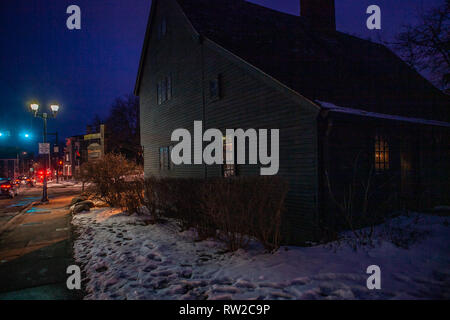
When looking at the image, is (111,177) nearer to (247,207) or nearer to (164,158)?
(164,158)

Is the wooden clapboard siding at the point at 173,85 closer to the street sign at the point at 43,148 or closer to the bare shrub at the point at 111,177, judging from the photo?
the bare shrub at the point at 111,177

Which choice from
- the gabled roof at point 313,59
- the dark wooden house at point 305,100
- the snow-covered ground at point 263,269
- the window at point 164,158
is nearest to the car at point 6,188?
the dark wooden house at point 305,100

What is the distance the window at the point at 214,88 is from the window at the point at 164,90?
405cm

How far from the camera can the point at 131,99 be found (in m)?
44.8

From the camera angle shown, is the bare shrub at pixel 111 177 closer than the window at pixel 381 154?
No

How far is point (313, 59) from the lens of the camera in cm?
948

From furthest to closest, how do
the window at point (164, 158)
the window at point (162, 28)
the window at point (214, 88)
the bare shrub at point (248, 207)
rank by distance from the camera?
the window at point (164, 158), the window at point (162, 28), the window at point (214, 88), the bare shrub at point (248, 207)

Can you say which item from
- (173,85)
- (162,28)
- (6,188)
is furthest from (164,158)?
(6,188)

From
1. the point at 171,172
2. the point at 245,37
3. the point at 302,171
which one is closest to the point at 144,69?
the point at 171,172

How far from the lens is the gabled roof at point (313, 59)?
357 inches

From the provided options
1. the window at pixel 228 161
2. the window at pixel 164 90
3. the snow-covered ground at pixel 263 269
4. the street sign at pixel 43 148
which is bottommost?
the snow-covered ground at pixel 263 269

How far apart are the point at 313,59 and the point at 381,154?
400cm
